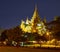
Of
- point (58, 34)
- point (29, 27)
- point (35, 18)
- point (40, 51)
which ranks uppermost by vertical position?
point (35, 18)

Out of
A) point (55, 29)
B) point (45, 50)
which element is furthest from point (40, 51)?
point (55, 29)

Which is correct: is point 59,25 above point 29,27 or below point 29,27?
below

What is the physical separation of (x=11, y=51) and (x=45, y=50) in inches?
67.3

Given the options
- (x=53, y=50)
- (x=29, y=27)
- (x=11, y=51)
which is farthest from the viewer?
(x=29, y=27)

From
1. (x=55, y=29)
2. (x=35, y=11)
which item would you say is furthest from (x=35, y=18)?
(x=55, y=29)

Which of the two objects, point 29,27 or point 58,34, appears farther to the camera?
point 29,27

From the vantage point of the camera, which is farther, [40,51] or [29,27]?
[29,27]

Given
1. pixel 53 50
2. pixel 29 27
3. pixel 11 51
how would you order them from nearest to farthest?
1. pixel 53 50
2. pixel 11 51
3. pixel 29 27

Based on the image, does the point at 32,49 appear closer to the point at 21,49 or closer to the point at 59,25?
the point at 21,49

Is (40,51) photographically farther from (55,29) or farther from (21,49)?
(55,29)

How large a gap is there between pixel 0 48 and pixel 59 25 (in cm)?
918

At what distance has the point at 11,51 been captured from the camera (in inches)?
332

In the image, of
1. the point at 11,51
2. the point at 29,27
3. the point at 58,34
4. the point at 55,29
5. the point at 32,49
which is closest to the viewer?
the point at 32,49

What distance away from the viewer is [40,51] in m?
7.53
